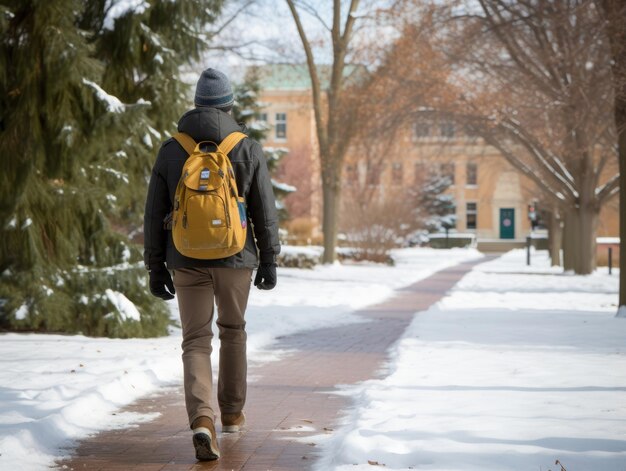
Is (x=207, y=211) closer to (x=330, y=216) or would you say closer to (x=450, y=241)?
(x=330, y=216)

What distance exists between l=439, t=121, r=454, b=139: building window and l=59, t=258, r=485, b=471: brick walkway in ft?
54.5

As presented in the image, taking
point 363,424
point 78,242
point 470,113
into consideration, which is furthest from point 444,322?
point 470,113

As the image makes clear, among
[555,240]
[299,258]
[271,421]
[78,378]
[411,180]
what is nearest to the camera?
[271,421]

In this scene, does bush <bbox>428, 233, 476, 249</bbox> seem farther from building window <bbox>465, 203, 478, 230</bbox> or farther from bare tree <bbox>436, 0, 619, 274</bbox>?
bare tree <bbox>436, 0, 619, 274</bbox>

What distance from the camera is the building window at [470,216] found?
85894 millimetres

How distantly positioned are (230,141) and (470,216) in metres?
82.3

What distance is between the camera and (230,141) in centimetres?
527

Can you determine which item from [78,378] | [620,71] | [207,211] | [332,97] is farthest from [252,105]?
[207,211]

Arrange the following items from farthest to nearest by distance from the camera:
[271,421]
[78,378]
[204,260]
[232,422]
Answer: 1. [78,378]
2. [271,421]
3. [232,422]
4. [204,260]

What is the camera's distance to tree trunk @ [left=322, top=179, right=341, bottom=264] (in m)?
32.7

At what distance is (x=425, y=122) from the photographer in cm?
2667

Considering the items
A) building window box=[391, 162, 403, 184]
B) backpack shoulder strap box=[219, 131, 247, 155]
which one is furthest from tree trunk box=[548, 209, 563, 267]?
backpack shoulder strap box=[219, 131, 247, 155]

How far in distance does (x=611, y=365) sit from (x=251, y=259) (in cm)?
475

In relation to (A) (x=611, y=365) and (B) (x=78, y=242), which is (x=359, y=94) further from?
(A) (x=611, y=365)
